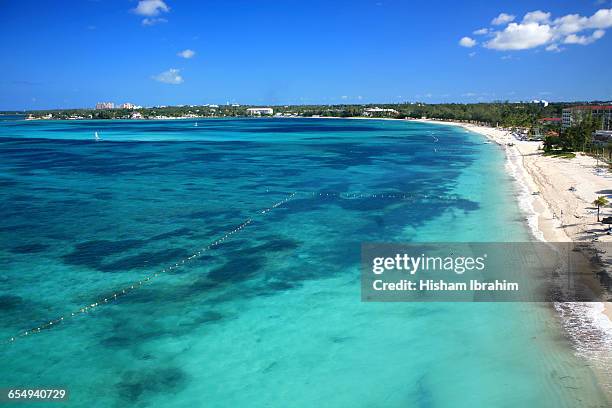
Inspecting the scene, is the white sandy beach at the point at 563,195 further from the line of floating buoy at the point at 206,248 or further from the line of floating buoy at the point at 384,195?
the line of floating buoy at the point at 206,248

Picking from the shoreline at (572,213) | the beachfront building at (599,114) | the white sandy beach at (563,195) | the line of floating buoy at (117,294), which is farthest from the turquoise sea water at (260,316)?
the beachfront building at (599,114)

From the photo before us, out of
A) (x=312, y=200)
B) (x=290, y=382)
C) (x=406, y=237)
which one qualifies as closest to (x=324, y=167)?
(x=312, y=200)

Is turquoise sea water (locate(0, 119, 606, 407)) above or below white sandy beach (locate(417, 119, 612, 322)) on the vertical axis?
below

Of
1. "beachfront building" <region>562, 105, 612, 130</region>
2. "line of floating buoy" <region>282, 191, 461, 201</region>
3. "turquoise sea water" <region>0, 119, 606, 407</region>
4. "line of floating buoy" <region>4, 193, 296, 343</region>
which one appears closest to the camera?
"turquoise sea water" <region>0, 119, 606, 407</region>

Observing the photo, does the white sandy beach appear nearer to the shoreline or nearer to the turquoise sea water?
the shoreline

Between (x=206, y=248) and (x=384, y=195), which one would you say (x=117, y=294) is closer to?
(x=206, y=248)

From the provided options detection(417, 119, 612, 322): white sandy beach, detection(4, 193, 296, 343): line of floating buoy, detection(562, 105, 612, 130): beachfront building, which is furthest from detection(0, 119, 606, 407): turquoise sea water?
detection(562, 105, 612, 130): beachfront building

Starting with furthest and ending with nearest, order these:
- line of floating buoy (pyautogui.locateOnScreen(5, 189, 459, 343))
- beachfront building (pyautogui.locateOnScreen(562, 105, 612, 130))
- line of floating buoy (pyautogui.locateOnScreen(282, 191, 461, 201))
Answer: beachfront building (pyautogui.locateOnScreen(562, 105, 612, 130))
line of floating buoy (pyautogui.locateOnScreen(282, 191, 461, 201))
line of floating buoy (pyautogui.locateOnScreen(5, 189, 459, 343))

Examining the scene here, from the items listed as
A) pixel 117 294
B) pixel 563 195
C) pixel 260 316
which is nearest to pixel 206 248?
pixel 117 294

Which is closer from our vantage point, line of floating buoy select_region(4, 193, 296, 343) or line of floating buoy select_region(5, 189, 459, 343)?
line of floating buoy select_region(4, 193, 296, 343)
